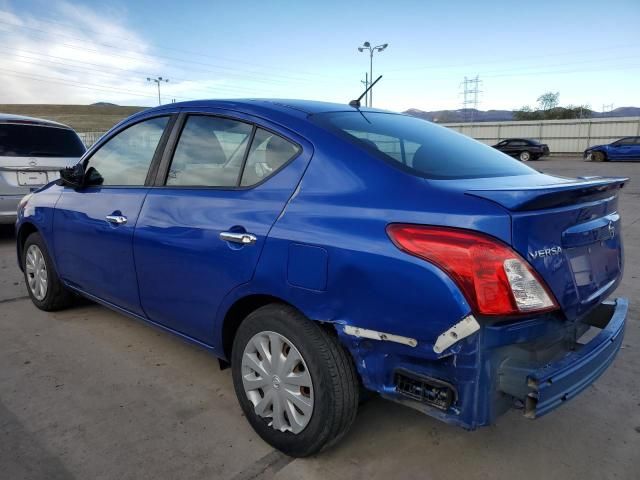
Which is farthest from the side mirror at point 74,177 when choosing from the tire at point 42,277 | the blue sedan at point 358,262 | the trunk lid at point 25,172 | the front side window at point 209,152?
the trunk lid at point 25,172

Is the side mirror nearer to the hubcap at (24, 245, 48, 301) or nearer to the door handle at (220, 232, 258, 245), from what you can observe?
the hubcap at (24, 245, 48, 301)

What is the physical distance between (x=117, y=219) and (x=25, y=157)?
439 centimetres

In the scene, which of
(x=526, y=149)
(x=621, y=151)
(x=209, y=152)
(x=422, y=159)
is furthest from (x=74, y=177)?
(x=526, y=149)

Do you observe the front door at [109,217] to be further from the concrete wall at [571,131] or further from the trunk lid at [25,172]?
the concrete wall at [571,131]

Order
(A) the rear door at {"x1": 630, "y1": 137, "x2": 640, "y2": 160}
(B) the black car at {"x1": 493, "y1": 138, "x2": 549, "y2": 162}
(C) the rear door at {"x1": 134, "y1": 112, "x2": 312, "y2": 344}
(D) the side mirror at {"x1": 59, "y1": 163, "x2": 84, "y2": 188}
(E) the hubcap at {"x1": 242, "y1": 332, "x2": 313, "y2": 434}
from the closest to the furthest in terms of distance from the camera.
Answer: (E) the hubcap at {"x1": 242, "y1": 332, "x2": 313, "y2": 434} < (C) the rear door at {"x1": 134, "y1": 112, "x2": 312, "y2": 344} < (D) the side mirror at {"x1": 59, "y1": 163, "x2": 84, "y2": 188} < (A) the rear door at {"x1": 630, "y1": 137, "x2": 640, "y2": 160} < (B) the black car at {"x1": 493, "y1": 138, "x2": 549, "y2": 162}

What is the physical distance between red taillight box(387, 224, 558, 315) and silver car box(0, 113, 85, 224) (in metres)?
6.41

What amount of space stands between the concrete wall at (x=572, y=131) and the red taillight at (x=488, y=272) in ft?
121

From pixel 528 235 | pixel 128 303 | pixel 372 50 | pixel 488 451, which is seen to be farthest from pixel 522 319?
pixel 372 50

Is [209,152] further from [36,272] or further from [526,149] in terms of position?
[526,149]

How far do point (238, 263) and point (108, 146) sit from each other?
70.7 inches

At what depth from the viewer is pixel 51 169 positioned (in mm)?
6723

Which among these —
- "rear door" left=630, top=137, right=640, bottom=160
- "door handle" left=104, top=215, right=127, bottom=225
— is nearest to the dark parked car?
"rear door" left=630, top=137, right=640, bottom=160

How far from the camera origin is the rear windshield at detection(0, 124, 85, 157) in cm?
642

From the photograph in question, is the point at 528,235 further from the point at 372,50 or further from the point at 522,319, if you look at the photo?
the point at 372,50
